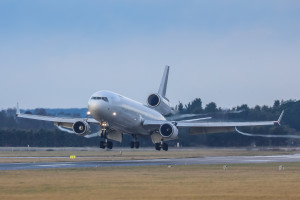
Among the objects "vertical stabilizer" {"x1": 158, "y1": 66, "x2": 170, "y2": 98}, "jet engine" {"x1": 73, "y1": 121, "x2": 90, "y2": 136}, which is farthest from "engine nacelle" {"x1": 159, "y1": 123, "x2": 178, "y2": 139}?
"vertical stabilizer" {"x1": 158, "y1": 66, "x2": 170, "y2": 98}

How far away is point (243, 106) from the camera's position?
10350cm

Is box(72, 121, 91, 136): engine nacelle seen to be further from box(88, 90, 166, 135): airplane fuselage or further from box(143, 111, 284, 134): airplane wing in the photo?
box(143, 111, 284, 134): airplane wing

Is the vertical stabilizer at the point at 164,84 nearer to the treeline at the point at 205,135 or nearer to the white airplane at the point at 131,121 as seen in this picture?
the white airplane at the point at 131,121

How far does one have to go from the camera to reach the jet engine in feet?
202

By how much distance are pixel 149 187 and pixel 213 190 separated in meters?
3.43

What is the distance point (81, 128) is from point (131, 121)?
5034 millimetres

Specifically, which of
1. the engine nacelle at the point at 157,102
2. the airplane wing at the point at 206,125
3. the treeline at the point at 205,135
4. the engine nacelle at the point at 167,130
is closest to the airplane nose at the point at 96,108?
the airplane wing at the point at 206,125

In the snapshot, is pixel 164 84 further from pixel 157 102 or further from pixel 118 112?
pixel 118 112

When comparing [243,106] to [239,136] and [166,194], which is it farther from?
[166,194]

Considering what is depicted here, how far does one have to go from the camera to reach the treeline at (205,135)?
84250mm

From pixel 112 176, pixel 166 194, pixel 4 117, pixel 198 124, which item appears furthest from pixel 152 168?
pixel 4 117

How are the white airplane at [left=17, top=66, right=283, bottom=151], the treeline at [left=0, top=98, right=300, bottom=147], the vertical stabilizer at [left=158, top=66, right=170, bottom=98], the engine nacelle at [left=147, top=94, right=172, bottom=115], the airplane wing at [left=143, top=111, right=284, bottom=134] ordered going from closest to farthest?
the white airplane at [left=17, top=66, right=283, bottom=151], the airplane wing at [left=143, top=111, right=284, bottom=134], the engine nacelle at [left=147, top=94, right=172, bottom=115], the vertical stabilizer at [left=158, top=66, right=170, bottom=98], the treeline at [left=0, top=98, right=300, bottom=147]

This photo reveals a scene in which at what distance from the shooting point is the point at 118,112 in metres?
58.1

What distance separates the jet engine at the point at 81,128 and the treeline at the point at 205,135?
2173 centimetres
